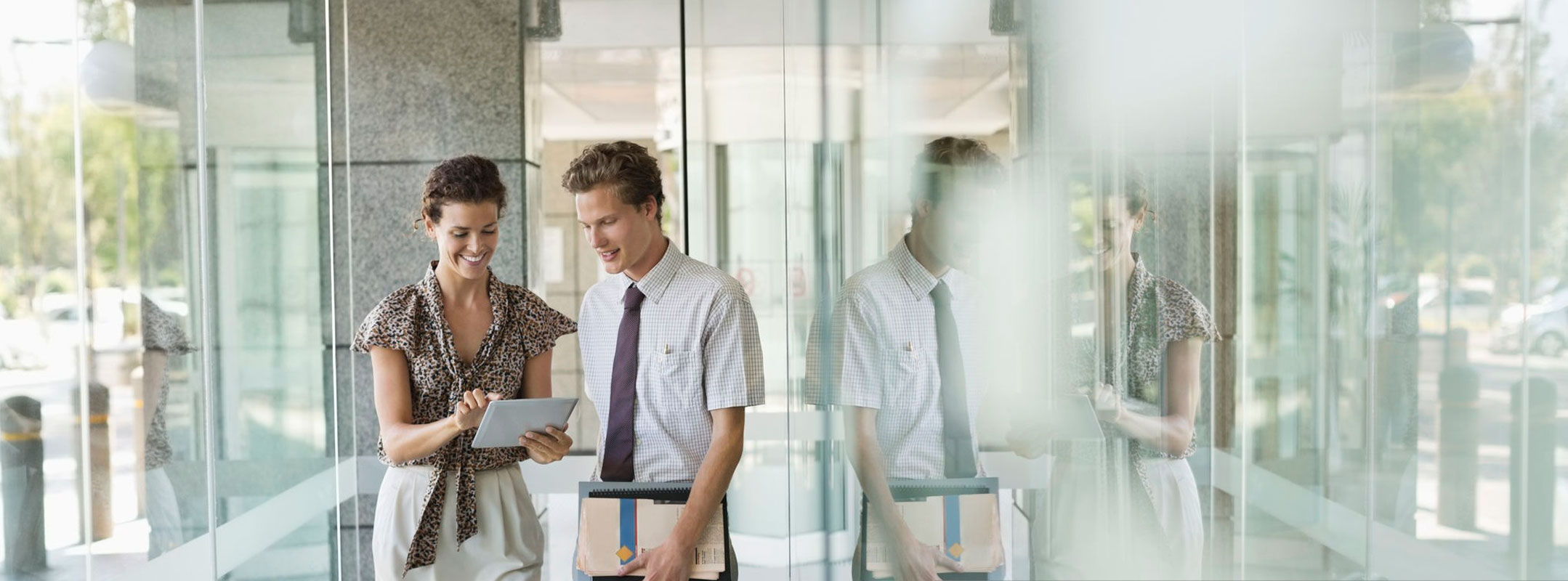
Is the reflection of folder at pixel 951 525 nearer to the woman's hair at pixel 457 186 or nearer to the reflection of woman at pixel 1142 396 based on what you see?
the reflection of woman at pixel 1142 396

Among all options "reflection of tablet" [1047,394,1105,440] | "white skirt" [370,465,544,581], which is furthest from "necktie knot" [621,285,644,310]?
"reflection of tablet" [1047,394,1105,440]

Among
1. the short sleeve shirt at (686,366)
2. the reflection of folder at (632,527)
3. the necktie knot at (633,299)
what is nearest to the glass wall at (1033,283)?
the short sleeve shirt at (686,366)

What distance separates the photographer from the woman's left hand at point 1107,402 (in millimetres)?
2141

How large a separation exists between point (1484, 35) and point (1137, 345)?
2.41ft

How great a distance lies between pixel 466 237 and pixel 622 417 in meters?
0.69

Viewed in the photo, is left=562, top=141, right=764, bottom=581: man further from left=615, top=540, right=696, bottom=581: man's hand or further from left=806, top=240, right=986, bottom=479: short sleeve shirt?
left=806, top=240, right=986, bottom=479: short sleeve shirt

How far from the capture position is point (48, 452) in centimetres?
337

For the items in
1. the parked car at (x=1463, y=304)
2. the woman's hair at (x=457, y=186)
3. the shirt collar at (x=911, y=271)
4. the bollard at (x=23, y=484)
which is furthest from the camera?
the woman's hair at (x=457, y=186)

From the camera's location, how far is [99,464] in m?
3.52

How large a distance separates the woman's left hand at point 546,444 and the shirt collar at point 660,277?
16.8 inches

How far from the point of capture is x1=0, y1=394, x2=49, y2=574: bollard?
10.6 feet

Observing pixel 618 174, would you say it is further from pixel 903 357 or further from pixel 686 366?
pixel 903 357

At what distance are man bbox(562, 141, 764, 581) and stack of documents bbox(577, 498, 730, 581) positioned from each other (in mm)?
29

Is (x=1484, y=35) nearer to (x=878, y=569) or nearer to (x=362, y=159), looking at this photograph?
(x=878, y=569)
